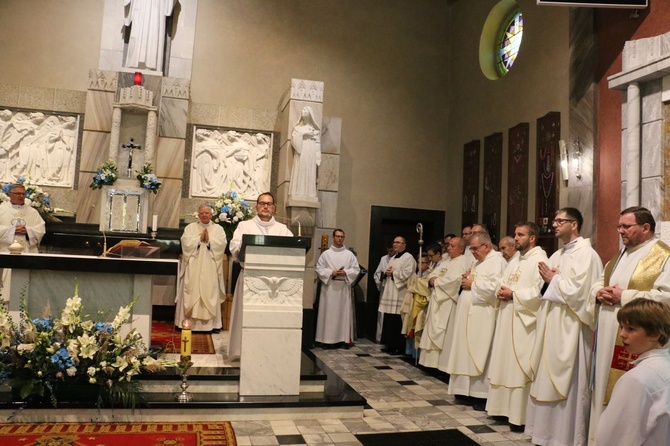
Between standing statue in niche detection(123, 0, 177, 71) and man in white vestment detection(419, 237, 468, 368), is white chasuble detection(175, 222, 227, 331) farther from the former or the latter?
standing statue in niche detection(123, 0, 177, 71)

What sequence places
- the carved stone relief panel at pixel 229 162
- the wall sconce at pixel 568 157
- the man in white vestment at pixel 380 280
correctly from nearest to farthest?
the wall sconce at pixel 568 157
the man in white vestment at pixel 380 280
the carved stone relief panel at pixel 229 162

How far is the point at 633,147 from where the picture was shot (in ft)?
17.8

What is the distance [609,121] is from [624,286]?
3273 millimetres

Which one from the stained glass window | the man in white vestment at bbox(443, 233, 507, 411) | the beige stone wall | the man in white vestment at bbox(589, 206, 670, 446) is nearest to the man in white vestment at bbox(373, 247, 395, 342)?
the beige stone wall

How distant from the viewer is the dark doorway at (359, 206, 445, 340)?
10719 millimetres

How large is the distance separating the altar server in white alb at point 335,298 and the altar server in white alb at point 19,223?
410 cm

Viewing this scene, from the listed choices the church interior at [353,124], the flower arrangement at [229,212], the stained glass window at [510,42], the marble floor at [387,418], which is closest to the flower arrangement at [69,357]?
the church interior at [353,124]

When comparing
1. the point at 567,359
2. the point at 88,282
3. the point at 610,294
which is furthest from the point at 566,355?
the point at 88,282

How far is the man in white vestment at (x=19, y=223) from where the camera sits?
22.8 ft

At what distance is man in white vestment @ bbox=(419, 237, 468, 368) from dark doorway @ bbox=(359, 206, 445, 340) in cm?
344

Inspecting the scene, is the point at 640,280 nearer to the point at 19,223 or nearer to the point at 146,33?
the point at 19,223

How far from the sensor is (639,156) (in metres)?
5.43

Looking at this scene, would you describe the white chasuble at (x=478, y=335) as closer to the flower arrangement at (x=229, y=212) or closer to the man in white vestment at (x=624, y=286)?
the man in white vestment at (x=624, y=286)

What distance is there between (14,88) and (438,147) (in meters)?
7.59
